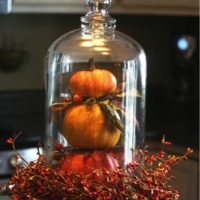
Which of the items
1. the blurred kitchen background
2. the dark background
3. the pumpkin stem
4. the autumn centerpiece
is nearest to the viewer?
the autumn centerpiece

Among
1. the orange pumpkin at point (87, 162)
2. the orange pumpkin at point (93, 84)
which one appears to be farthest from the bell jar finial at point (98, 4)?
the orange pumpkin at point (87, 162)

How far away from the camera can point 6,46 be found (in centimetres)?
226

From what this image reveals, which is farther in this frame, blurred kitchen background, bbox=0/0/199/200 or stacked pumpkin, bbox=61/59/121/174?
blurred kitchen background, bbox=0/0/199/200

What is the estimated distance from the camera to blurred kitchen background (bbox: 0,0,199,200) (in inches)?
82.5

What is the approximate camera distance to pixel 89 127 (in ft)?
2.25

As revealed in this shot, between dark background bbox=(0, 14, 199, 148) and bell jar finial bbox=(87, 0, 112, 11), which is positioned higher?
bell jar finial bbox=(87, 0, 112, 11)

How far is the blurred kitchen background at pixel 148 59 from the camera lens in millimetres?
2096

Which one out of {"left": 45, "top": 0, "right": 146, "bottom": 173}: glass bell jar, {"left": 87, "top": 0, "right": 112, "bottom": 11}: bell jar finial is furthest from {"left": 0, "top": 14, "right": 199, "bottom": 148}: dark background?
{"left": 87, "top": 0, "right": 112, "bottom": 11}: bell jar finial

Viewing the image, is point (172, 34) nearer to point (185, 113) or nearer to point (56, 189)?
point (185, 113)

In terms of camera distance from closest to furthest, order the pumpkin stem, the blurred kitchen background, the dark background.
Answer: the pumpkin stem → the blurred kitchen background → the dark background

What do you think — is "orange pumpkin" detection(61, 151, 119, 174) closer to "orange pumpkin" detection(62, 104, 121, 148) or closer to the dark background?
"orange pumpkin" detection(62, 104, 121, 148)

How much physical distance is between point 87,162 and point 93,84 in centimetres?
11

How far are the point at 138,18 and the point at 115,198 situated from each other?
2.14m

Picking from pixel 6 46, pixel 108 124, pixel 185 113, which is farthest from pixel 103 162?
pixel 185 113
